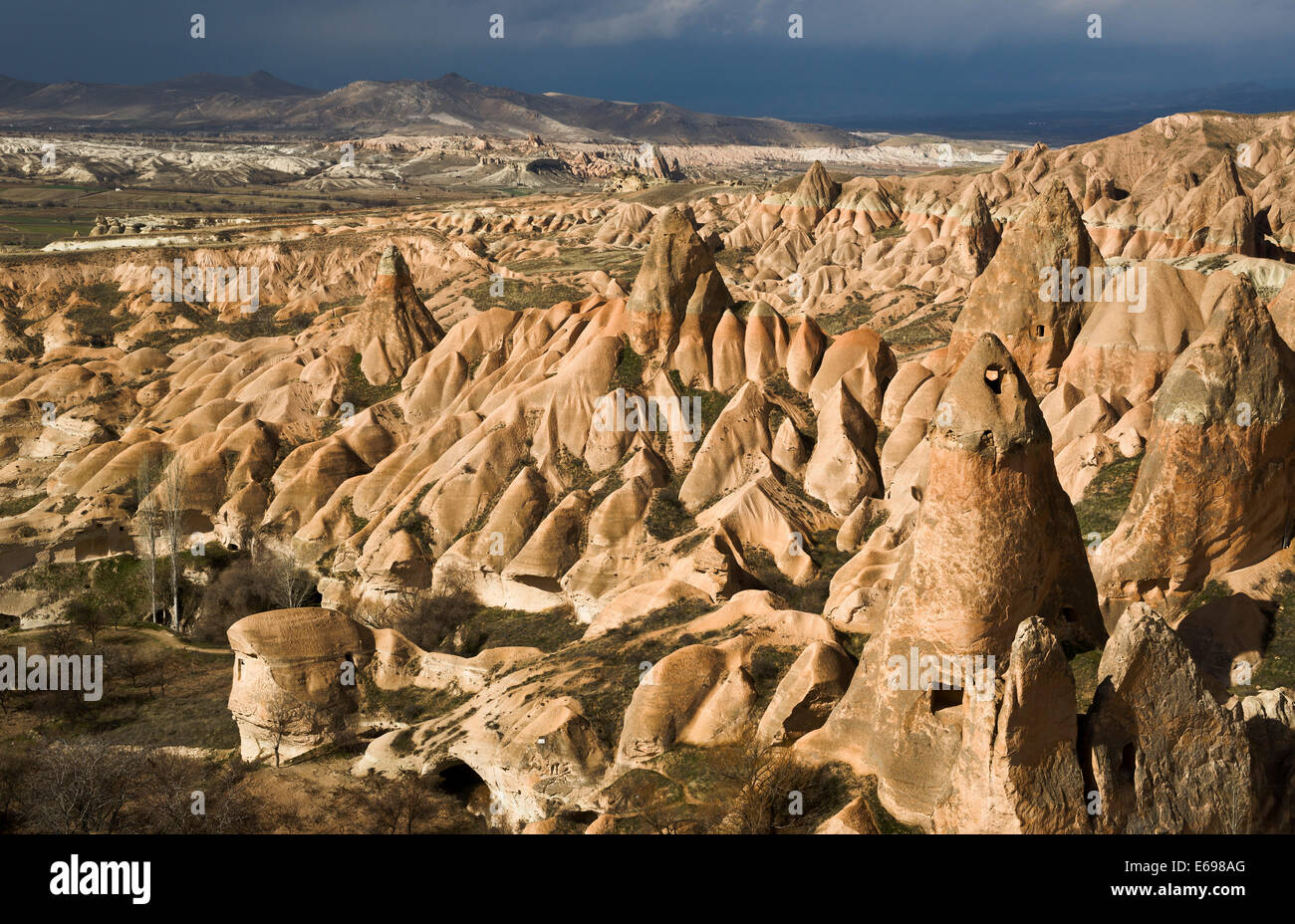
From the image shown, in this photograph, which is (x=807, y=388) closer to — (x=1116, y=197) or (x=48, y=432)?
(x=48, y=432)

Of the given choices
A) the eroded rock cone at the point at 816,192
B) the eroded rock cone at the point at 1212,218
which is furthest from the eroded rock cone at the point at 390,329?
the eroded rock cone at the point at 816,192

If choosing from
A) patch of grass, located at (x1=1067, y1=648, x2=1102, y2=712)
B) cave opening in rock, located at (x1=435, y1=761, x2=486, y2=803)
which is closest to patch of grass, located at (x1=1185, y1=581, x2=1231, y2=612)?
patch of grass, located at (x1=1067, y1=648, x2=1102, y2=712)

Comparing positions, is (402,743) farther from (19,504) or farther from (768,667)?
(19,504)

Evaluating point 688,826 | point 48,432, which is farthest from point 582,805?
point 48,432

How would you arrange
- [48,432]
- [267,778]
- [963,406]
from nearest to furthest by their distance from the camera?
[963,406]
[267,778]
[48,432]

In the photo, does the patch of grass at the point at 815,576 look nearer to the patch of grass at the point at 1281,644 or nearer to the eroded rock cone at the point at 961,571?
the patch of grass at the point at 1281,644

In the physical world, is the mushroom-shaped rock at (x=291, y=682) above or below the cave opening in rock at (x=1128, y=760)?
below
